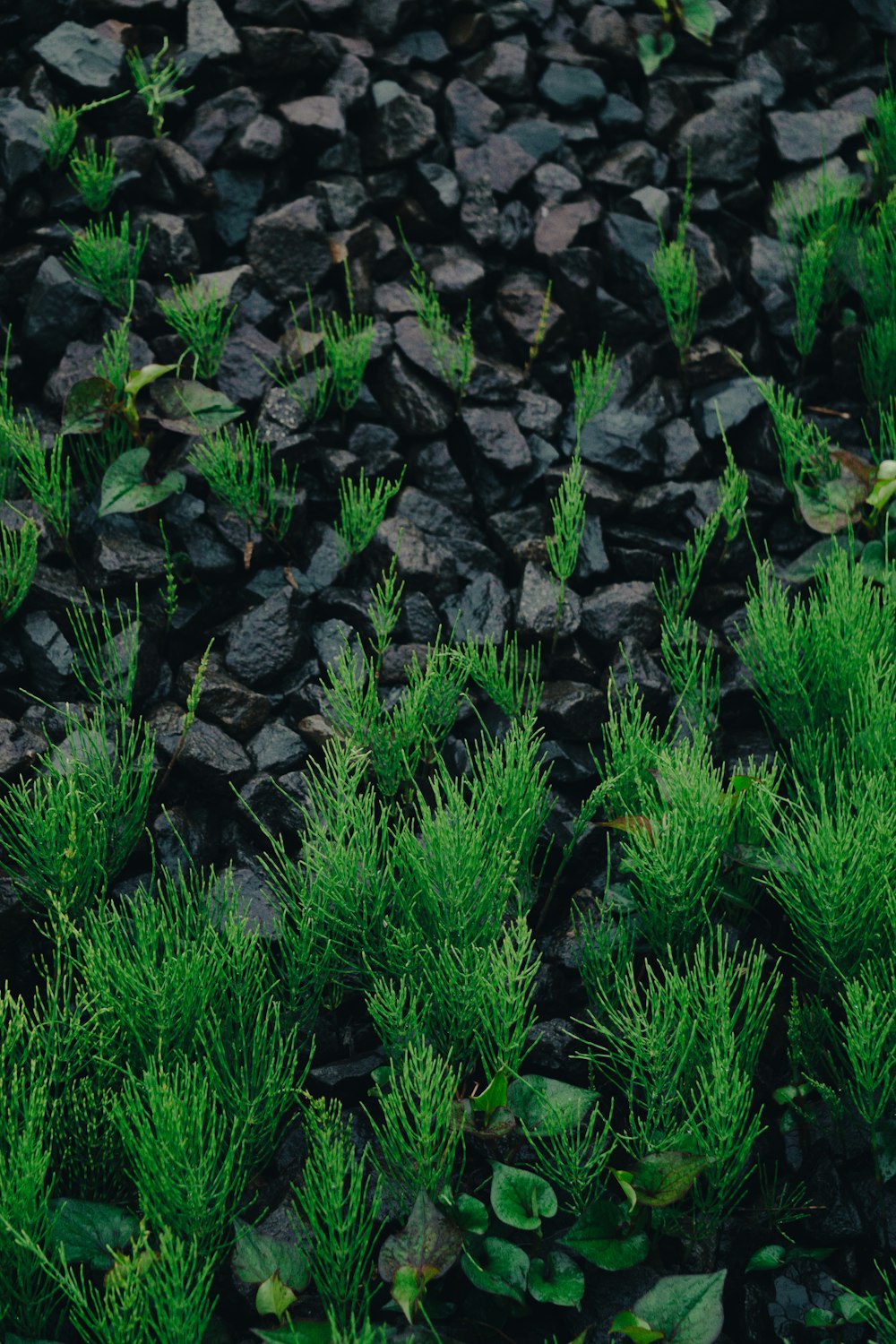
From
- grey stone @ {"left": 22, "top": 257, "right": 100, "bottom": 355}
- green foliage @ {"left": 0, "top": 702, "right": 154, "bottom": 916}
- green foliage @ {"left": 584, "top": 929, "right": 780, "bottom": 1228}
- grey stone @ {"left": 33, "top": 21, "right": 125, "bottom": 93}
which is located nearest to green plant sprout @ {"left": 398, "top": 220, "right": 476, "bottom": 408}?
grey stone @ {"left": 22, "top": 257, "right": 100, "bottom": 355}

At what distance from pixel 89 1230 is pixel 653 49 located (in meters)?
3.34

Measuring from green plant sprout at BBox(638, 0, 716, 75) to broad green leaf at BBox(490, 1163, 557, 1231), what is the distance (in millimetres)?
3028

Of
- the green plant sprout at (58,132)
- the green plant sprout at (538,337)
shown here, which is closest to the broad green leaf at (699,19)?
the green plant sprout at (538,337)

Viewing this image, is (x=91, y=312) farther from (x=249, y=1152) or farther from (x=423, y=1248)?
(x=423, y=1248)

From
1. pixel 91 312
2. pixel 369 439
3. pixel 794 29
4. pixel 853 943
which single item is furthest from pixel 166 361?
pixel 794 29

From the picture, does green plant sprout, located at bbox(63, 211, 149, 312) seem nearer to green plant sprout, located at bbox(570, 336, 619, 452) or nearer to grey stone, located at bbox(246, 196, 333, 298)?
grey stone, located at bbox(246, 196, 333, 298)

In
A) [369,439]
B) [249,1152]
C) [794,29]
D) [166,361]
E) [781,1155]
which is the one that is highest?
[794,29]

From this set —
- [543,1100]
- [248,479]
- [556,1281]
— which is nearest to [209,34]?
[248,479]

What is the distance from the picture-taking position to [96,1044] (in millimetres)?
1753

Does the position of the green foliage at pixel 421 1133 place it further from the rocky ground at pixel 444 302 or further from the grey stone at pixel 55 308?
the grey stone at pixel 55 308

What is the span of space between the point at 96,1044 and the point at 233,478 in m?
1.16

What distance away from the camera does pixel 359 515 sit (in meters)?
2.51

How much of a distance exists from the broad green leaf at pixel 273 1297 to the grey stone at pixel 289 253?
2.21 m

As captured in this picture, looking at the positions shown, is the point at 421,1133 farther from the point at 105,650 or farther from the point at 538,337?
the point at 538,337
